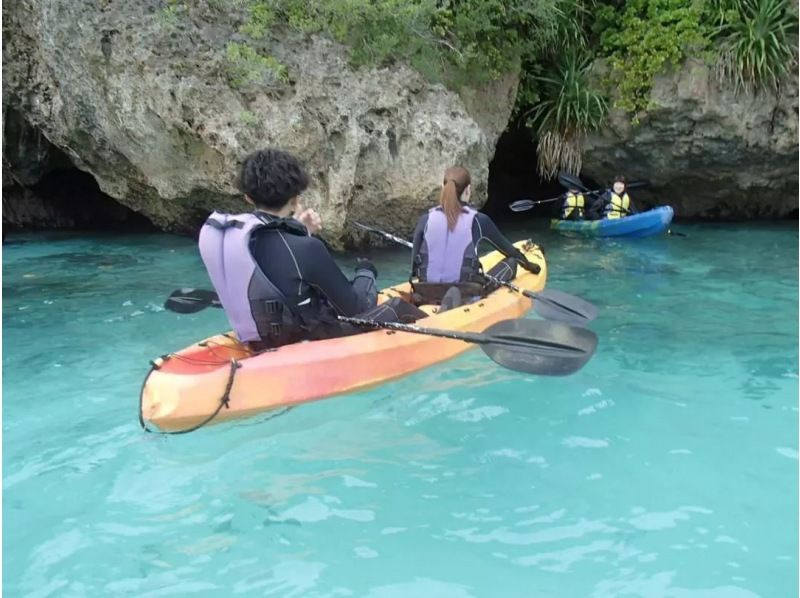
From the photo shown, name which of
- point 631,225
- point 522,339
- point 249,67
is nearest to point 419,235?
point 522,339

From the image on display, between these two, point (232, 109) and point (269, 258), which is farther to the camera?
point (232, 109)

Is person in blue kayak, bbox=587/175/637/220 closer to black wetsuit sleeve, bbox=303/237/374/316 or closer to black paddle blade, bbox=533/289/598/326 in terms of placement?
black paddle blade, bbox=533/289/598/326

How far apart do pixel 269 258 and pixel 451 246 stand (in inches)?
77.8

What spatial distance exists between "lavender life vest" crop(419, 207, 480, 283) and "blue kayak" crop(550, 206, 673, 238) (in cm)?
526

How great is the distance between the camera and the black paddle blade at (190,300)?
429 cm

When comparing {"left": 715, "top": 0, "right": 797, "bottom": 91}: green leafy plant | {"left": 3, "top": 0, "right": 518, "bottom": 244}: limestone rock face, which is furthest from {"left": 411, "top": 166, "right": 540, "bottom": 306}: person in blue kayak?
{"left": 715, "top": 0, "right": 797, "bottom": 91}: green leafy plant

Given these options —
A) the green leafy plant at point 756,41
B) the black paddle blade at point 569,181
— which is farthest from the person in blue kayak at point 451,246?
the green leafy plant at point 756,41

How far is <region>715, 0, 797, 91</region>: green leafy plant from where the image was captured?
995cm

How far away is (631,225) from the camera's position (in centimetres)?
1029

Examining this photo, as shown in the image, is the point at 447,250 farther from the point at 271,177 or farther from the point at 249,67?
the point at 249,67

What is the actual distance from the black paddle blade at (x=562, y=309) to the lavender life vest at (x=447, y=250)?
1.77 feet

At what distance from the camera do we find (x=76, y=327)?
21.1ft

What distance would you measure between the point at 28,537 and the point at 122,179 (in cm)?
738

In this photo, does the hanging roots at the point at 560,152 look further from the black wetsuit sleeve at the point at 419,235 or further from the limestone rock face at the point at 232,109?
the black wetsuit sleeve at the point at 419,235
